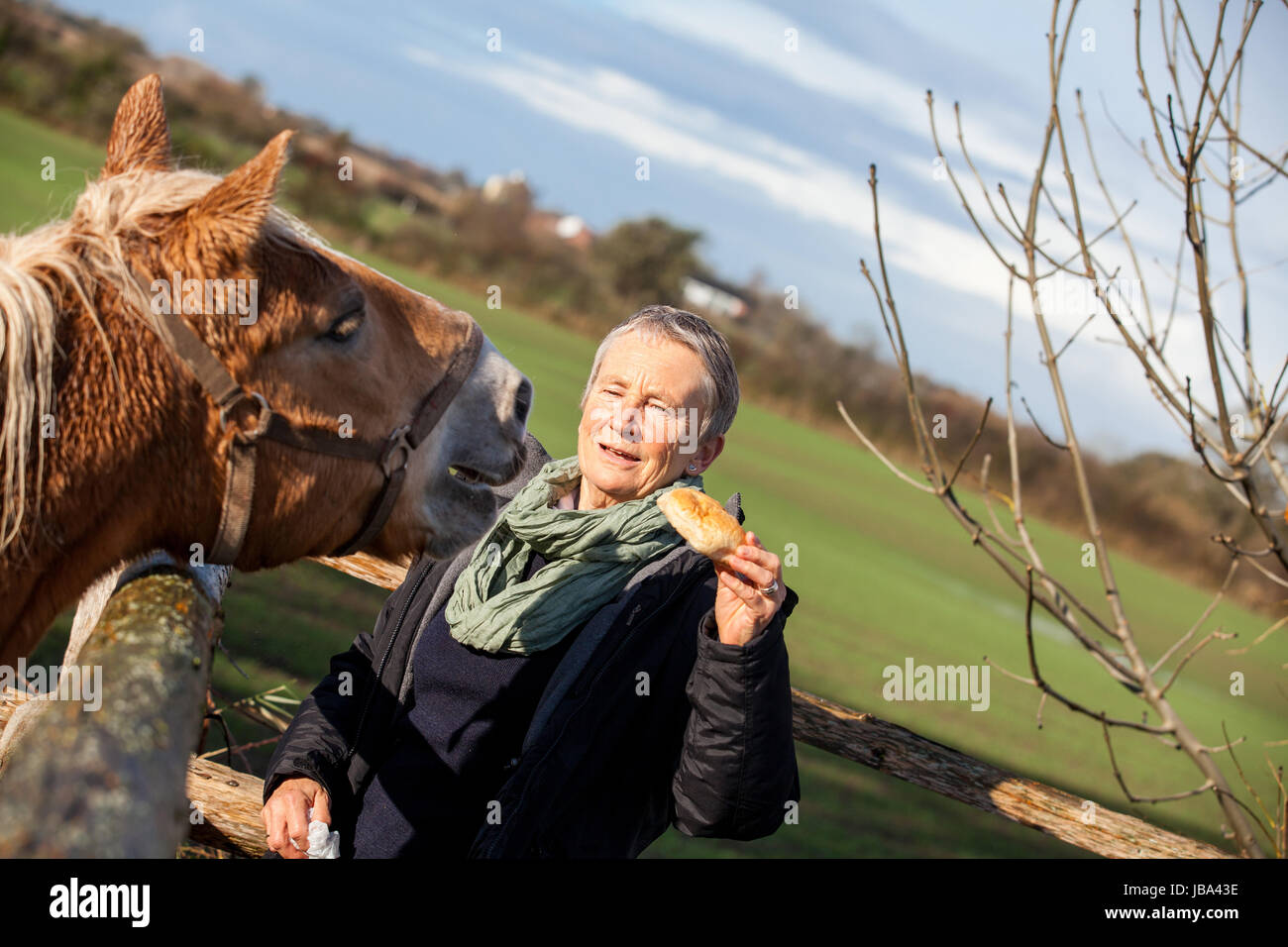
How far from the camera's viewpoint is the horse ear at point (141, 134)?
6.10 ft

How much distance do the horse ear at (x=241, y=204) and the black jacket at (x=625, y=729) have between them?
1.18 metres

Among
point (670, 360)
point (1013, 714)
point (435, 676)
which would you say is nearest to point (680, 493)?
point (670, 360)

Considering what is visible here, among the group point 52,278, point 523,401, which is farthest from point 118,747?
point 523,401

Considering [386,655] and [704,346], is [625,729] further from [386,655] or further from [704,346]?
[704,346]

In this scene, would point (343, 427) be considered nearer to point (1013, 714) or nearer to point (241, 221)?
point (241, 221)

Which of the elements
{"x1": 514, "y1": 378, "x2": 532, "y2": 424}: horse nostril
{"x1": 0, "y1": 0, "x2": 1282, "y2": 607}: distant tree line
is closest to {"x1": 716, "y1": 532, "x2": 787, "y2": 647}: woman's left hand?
{"x1": 514, "y1": 378, "x2": 532, "y2": 424}: horse nostril

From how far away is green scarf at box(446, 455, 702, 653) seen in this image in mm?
2428

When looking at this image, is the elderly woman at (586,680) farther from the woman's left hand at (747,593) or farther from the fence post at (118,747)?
the fence post at (118,747)

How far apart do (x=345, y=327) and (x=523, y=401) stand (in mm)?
483

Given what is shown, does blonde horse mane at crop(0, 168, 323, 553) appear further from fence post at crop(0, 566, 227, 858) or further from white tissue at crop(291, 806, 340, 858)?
white tissue at crop(291, 806, 340, 858)

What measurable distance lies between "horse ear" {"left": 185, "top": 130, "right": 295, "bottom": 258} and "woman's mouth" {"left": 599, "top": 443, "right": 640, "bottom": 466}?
46.4 inches

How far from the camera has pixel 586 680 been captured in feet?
7.59

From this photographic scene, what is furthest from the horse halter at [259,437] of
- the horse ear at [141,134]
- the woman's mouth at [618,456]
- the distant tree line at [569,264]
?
the distant tree line at [569,264]
